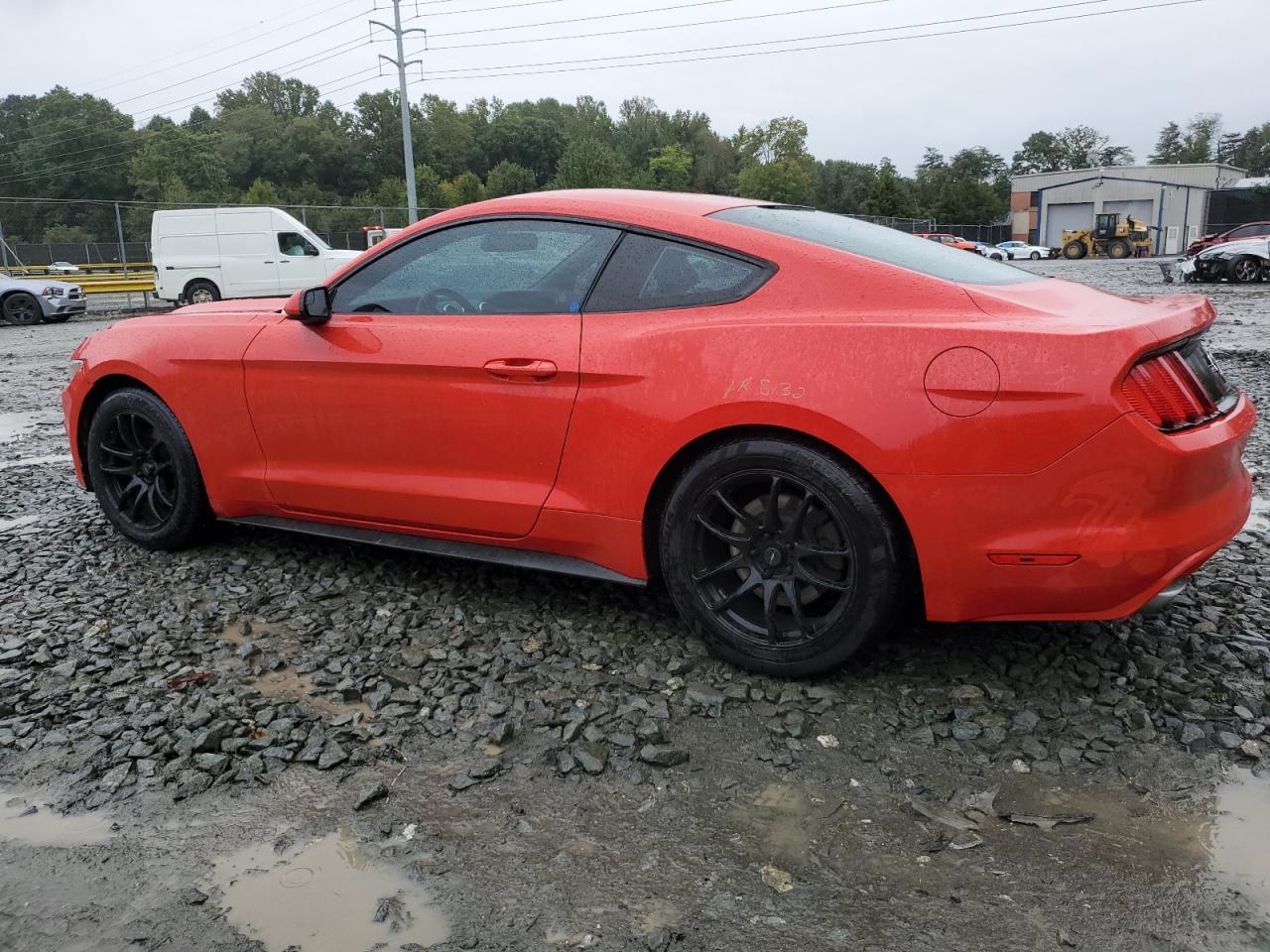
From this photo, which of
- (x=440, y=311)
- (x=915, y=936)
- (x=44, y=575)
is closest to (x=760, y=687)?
(x=915, y=936)

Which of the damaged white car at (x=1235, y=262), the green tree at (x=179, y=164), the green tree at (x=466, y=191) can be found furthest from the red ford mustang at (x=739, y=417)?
the green tree at (x=179, y=164)

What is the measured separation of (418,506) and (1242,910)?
2693mm

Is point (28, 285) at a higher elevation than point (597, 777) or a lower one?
higher

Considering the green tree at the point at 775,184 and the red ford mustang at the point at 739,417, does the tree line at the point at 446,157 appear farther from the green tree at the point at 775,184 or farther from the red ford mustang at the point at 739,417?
the red ford mustang at the point at 739,417

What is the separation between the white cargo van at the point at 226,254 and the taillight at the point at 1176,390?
19484 mm

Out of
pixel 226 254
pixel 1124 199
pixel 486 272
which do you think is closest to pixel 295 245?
pixel 226 254

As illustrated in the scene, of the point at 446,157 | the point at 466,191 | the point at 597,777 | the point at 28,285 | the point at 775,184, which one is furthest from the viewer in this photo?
the point at 446,157

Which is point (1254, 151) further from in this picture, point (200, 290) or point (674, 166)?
point (200, 290)

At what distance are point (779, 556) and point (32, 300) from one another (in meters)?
20.4

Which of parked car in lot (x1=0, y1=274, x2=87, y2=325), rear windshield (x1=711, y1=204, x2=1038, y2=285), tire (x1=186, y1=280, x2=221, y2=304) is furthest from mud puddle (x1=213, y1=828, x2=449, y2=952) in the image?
tire (x1=186, y1=280, x2=221, y2=304)

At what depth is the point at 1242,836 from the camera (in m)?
2.29

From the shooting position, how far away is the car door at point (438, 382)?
3357 millimetres

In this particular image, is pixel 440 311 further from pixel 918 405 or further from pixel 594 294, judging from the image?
pixel 918 405

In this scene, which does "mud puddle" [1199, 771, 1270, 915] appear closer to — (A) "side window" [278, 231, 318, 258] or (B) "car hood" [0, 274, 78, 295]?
(A) "side window" [278, 231, 318, 258]
